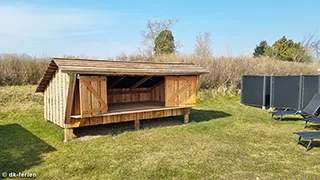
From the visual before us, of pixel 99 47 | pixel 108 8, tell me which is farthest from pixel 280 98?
pixel 99 47

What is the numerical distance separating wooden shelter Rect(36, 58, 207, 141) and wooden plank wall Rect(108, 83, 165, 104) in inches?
1.5

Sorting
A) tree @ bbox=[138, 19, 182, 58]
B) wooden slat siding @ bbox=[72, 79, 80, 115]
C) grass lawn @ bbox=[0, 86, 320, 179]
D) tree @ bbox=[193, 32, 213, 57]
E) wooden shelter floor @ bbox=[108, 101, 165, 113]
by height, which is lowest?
grass lawn @ bbox=[0, 86, 320, 179]

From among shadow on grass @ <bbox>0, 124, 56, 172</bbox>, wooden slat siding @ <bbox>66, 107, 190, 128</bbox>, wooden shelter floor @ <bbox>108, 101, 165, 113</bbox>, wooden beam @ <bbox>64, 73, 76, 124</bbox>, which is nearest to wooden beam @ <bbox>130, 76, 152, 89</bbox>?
wooden shelter floor @ <bbox>108, 101, 165, 113</bbox>

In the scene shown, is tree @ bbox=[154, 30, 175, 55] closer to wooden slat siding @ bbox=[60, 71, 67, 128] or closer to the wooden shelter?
the wooden shelter

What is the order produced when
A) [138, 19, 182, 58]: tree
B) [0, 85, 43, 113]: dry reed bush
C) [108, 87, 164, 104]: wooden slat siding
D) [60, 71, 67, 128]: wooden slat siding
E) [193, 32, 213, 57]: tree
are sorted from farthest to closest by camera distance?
1. [138, 19, 182, 58]: tree
2. [193, 32, 213, 57]: tree
3. [0, 85, 43, 113]: dry reed bush
4. [108, 87, 164, 104]: wooden slat siding
5. [60, 71, 67, 128]: wooden slat siding

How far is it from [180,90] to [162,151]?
306cm

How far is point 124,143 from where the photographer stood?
20.4 feet

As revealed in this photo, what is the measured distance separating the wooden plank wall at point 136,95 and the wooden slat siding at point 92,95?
274 centimetres

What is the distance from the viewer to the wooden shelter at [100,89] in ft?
20.4

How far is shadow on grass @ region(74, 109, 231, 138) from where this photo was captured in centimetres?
748

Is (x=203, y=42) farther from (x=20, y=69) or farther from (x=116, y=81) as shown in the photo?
(x=116, y=81)

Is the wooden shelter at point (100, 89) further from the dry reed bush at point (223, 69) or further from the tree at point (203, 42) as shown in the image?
the tree at point (203, 42)

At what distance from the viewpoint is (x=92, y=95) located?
6.44 meters

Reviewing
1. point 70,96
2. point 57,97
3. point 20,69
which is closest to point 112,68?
point 70,96
